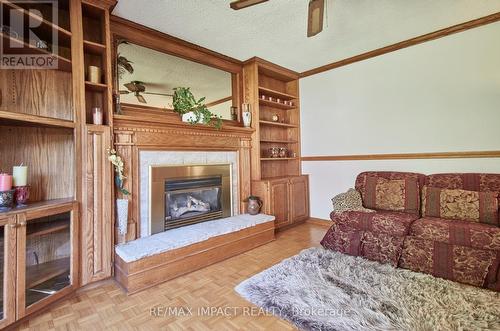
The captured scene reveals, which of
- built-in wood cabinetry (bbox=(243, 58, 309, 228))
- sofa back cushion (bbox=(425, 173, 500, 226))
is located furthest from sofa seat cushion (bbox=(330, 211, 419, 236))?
built-in wood cabinetry (bbox=(243, 58, 309, 228))

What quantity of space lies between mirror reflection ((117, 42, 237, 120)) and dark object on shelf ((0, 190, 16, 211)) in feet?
4.16

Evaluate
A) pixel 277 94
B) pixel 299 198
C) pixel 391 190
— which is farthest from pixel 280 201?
pixel 277 94

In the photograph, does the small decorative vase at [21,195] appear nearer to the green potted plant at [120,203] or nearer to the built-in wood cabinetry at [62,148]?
the built-in wood cabinetry at [62,148]

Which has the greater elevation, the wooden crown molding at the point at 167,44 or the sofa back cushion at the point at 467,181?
the wooden crown molding at the point at 167,44

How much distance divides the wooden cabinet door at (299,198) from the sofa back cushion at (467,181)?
1.71 metres

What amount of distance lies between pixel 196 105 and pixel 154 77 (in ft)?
1.89

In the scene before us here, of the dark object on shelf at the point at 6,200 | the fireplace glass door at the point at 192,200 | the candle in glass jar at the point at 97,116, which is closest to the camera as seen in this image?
the dark object on shelf at the point at 6,200

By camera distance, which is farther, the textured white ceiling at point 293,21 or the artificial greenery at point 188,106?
the artificial greenery at point 188,106

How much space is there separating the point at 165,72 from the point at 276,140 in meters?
1.96

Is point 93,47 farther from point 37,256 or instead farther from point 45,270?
point 45,270

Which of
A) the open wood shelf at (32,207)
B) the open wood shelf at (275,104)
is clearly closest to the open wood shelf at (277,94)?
the open wood shelf at (275,104)

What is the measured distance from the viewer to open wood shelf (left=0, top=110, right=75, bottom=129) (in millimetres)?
1513

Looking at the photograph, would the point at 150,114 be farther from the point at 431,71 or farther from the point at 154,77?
the point at 431,71
